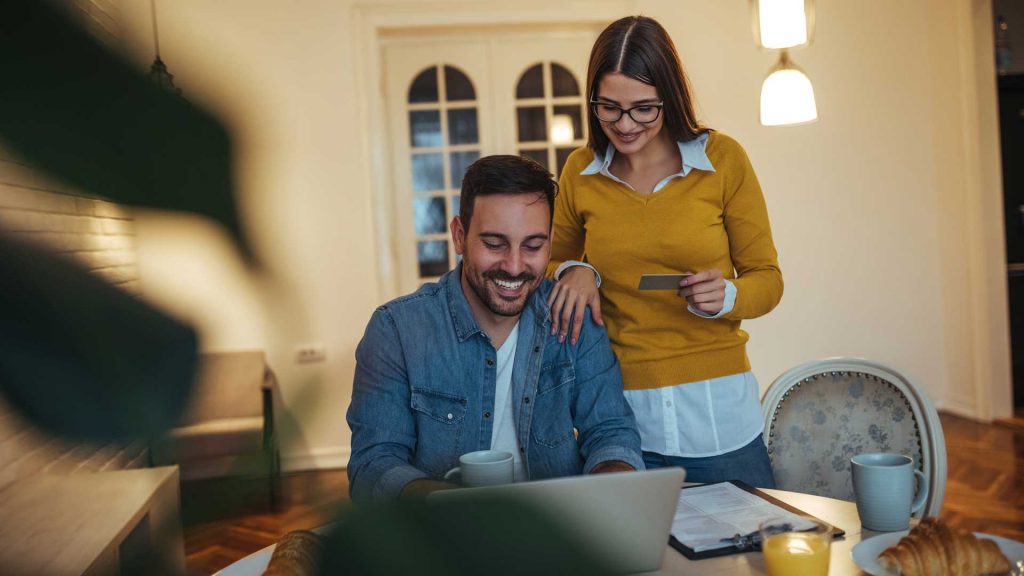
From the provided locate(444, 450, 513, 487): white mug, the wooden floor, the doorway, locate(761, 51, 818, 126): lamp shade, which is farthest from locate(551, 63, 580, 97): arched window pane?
the wooden floor

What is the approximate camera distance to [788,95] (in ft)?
10.8

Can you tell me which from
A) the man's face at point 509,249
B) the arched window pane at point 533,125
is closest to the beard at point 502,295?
the man's face at point 509,249

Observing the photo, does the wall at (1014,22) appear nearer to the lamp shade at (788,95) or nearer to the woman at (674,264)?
the lamp shade at (788,95)

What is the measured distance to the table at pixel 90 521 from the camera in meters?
0.18

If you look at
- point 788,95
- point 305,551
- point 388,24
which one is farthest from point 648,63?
point 388,24

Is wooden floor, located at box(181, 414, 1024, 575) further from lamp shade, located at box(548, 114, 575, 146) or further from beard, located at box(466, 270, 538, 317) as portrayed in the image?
lamp shade, located at box(548, 114, 575, 146)

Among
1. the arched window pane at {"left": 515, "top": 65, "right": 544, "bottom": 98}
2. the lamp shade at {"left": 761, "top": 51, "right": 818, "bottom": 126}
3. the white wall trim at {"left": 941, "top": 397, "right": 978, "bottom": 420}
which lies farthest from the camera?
the arched window pane at {"left": 515, "top": 65, "right": 544, "bottom": 98}

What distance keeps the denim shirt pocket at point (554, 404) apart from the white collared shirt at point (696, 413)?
0.49 feet

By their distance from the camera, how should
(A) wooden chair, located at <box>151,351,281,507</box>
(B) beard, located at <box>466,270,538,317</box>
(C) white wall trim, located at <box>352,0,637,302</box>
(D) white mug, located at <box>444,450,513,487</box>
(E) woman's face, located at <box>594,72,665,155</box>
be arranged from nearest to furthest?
(A) wooden chair, located at <box>151,351,281,507</box> → (D) white mug, located at <box>444,450,513,487</box> → (E) woman's face, located at <box>594,72,665,155</box> → (B) beard, located at <box>466,270,538,317</box> → (C) white wall trim, located at <box>352,0,637,302</box>

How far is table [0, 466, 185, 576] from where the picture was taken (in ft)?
0.58

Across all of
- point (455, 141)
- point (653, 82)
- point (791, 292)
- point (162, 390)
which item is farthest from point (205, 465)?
point (791, 292)

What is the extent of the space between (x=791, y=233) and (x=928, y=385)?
130cm

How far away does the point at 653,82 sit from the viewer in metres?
1.53

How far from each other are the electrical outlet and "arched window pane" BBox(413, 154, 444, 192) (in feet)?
16.0
